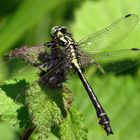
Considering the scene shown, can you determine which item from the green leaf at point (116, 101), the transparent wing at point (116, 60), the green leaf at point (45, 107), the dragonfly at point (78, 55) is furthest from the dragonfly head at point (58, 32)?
the green leaf at point (116, 101)

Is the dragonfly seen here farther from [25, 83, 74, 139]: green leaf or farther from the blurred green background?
the blurred green background

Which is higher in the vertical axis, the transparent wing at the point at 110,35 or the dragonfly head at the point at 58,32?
the dragonfly head at the point at 58,32

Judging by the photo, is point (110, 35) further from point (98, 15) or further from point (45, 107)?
point (98, 15)

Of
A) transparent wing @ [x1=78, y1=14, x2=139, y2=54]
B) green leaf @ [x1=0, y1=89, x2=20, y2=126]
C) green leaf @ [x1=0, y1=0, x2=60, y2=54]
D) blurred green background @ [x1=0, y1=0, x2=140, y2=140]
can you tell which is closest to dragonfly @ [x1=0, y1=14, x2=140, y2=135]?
transparent wing @ [x1=78, y1=14, x2=139, y2=54]

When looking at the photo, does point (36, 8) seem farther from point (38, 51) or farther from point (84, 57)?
point (38, 51)

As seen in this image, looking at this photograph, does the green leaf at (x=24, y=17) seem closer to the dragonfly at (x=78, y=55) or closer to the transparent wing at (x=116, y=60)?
the dragonfly at (x=78, y=55)

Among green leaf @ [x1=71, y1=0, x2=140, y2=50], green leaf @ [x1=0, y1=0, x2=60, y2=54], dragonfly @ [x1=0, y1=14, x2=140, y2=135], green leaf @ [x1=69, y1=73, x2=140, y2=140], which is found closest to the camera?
dragonfly @ [x1=0, y1=14, x2=140, y2=135]

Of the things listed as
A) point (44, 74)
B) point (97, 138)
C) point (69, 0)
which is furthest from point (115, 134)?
point (69, 0)
